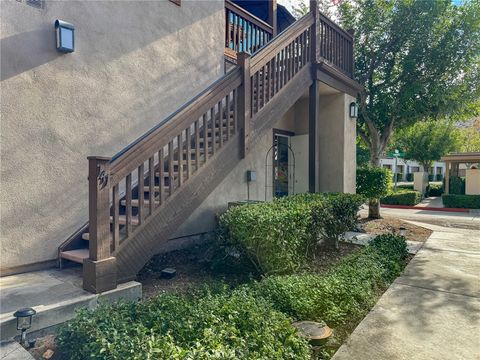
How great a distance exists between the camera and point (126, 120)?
4520 millimetres

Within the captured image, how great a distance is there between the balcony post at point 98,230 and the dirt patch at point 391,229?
6.06 metres

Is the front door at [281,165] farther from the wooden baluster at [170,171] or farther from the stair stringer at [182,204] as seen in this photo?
the wooden baluster at [170,171]

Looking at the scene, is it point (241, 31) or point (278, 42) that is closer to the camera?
point (278, 42)

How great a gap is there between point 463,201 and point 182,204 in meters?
15.2

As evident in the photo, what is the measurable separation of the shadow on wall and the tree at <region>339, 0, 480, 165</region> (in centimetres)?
950

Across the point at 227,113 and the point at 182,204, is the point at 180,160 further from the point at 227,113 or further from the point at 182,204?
the point at 227,113

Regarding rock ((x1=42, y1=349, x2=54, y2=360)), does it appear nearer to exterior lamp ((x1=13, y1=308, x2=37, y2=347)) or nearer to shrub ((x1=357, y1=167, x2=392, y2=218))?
exterior lamp ((x1=13, y1=308, x2=37, y2=347))

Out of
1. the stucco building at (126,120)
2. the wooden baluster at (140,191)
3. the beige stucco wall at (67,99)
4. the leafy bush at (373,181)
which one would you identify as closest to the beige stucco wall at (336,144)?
the leafy bush at (373,181)

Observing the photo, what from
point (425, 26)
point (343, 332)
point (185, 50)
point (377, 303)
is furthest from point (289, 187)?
point (425, 26)

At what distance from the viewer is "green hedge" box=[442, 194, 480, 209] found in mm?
14234

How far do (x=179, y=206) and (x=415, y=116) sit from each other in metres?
10.00

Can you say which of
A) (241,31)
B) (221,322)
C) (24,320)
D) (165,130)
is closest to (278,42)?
(241,31)

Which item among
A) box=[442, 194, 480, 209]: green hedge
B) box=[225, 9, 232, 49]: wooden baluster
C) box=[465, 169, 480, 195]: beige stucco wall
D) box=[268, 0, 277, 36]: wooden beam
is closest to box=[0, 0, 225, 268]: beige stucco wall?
box=[225, 9, 232, 49]: wooden baluster

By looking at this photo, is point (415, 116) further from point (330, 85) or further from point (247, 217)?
point (247, 217)
